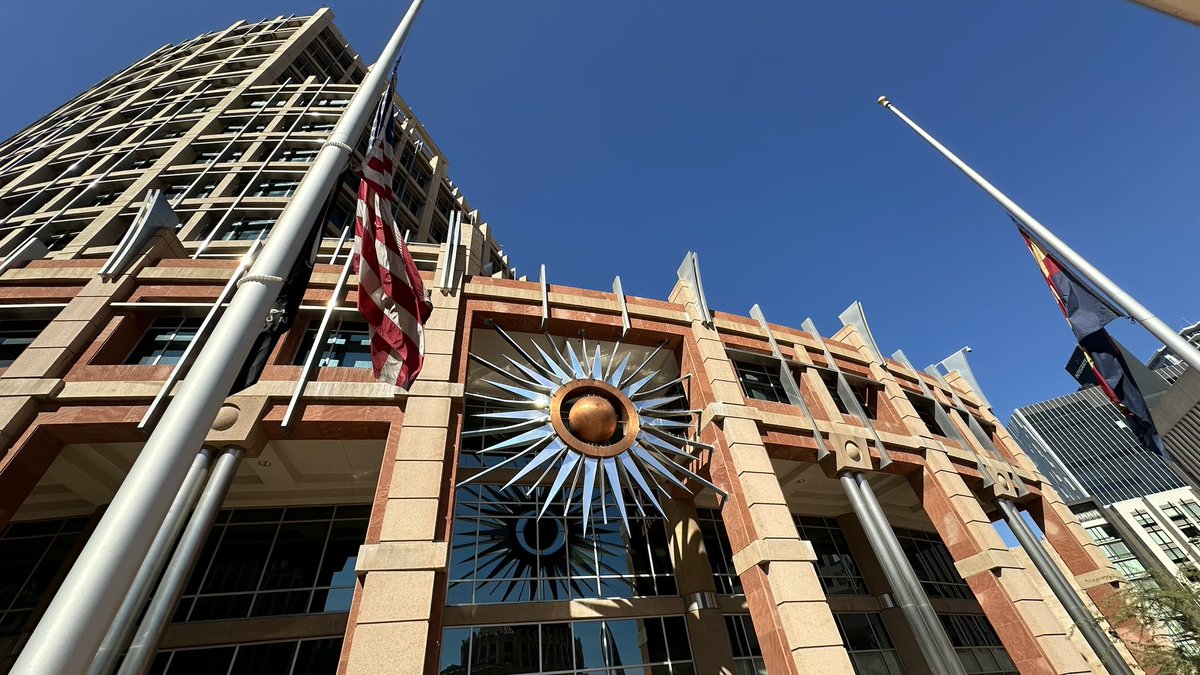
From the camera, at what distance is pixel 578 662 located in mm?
14594

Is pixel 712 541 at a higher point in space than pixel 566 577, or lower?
higher

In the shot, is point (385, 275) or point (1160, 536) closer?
point (385, 275)

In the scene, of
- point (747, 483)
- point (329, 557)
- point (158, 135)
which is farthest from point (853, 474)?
point (158, 135)

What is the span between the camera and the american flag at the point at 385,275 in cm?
705

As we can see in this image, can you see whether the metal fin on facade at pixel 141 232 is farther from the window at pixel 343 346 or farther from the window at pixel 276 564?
the window at pixel 276 564

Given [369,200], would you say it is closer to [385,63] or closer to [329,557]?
[385,63]

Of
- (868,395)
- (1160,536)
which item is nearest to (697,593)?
(868,395)

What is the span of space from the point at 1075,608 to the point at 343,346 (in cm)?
2522

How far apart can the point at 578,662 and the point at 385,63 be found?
15.8m

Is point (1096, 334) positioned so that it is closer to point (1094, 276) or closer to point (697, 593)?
point (1094, 276)

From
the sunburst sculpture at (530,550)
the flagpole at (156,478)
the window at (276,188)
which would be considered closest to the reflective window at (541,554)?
the sunburst sculpture at (530,550)

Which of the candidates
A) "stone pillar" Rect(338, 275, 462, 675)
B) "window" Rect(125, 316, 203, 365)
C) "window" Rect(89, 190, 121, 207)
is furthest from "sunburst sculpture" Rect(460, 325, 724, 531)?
"window" Rect(89, 190, 121, 207)

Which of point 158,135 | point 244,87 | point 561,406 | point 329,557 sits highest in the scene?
point 244,87

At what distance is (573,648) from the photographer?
14.8m
